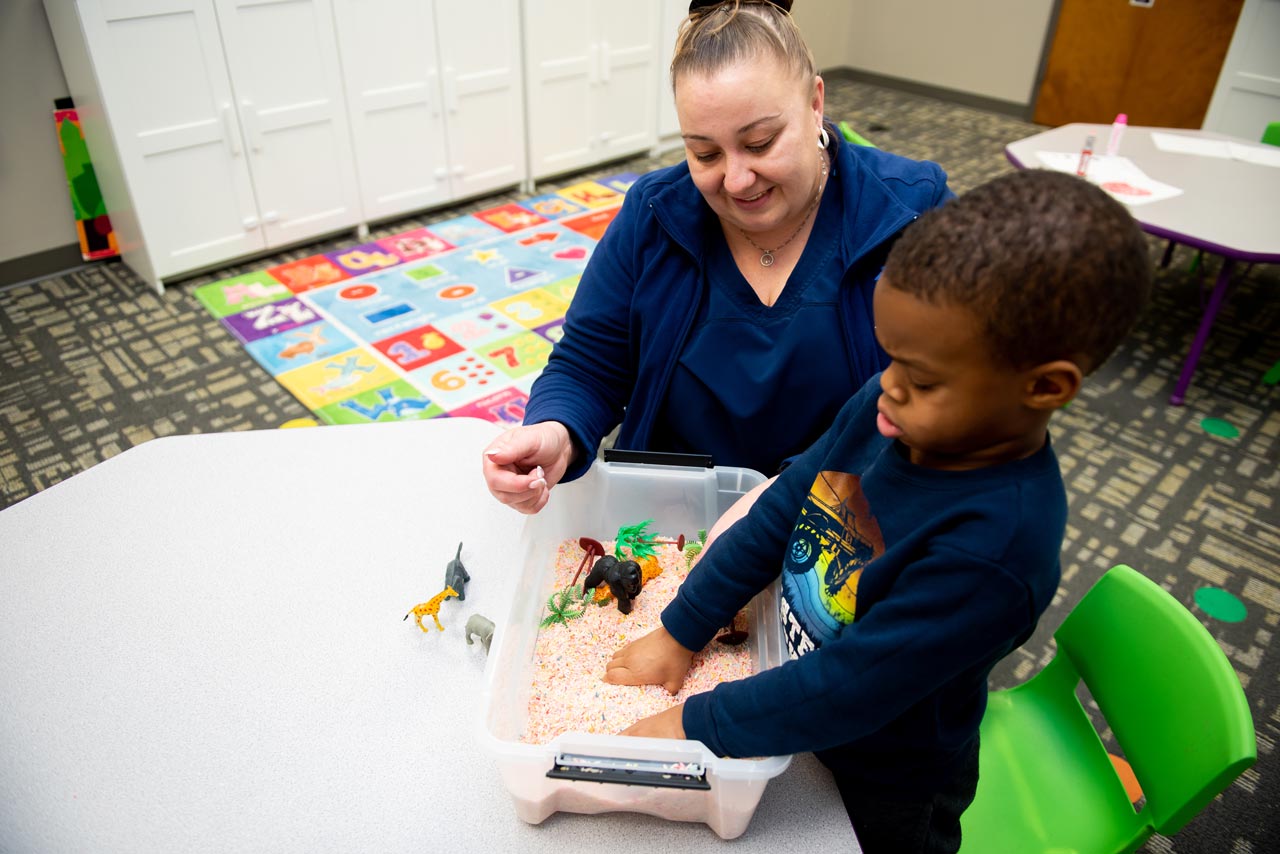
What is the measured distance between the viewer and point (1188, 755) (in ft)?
2.96

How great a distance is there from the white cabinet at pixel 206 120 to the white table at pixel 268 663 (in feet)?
7.49

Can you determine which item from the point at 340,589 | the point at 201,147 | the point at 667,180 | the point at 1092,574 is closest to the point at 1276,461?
the point at 1092,574

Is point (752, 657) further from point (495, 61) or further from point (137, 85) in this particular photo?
point (495, 61)

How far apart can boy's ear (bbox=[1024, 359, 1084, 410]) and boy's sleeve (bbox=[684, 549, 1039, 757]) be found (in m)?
0.13

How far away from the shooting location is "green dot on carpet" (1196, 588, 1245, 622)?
6.54ft

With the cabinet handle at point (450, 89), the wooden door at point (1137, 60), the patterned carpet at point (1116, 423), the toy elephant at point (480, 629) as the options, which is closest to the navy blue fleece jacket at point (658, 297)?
the toy elephant at point (480, 629)

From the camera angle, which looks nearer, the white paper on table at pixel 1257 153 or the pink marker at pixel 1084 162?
the pink marker at pixel 1084 162

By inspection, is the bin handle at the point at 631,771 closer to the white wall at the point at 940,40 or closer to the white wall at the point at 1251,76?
the white wall at the point at 1251,76

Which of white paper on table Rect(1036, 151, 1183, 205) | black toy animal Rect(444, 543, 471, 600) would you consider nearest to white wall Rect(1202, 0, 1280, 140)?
white paper on table Rect(1036, 151, 1183, 205)

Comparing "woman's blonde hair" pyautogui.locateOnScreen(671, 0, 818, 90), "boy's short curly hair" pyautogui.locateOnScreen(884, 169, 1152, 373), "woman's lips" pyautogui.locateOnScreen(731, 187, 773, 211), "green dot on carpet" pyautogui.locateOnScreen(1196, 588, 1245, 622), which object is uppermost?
"woman's blonde hair" pyautogui.locateOnScreen(671, 0, 818, 90)

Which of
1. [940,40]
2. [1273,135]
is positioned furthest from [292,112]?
[940,40]

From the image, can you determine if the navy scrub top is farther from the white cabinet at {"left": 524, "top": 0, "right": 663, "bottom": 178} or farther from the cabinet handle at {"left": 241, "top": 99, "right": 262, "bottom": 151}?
the white cabinet at {"left": 524, "top": 0, "right": 663, "bottom": 178}

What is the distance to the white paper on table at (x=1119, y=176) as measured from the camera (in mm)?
2717

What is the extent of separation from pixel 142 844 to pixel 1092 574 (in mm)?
2106
